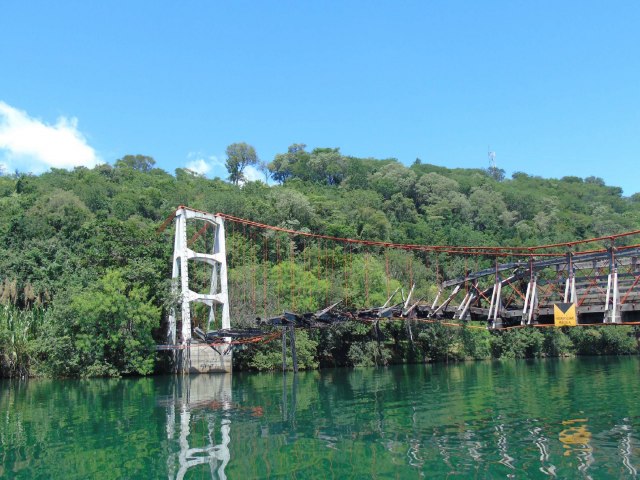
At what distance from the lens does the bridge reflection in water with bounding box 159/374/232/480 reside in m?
13.6

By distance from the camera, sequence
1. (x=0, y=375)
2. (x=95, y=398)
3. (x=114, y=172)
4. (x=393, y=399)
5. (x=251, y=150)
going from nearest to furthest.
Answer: (x=393, y=399) → (x=95, y=398) → (x=0, y=375) → (x=114, y=172) → (x=251, y=150)

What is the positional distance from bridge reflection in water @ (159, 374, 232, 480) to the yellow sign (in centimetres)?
1129

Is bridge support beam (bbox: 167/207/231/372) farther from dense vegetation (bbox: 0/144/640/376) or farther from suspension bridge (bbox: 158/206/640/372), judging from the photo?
dense vegetation (bbox: 0/144/640/376)

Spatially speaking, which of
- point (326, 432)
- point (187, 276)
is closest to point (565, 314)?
point (326, 432)

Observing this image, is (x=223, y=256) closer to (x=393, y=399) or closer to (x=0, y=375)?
(x=0, y=375)

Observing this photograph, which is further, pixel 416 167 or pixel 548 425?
pixel 416 167

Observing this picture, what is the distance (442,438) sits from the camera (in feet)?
53.6

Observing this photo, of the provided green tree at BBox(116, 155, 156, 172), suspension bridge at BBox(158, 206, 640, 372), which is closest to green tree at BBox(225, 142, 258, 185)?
green tree at BBox(116, 155, 156, 172)

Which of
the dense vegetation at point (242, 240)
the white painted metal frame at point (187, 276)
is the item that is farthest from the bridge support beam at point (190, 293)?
the dense vegetation at point (242, 240)

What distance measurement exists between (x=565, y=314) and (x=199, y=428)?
12.4 m

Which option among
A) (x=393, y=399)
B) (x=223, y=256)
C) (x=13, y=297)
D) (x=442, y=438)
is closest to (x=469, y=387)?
(x=393, y=399)

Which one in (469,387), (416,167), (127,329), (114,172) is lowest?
(469,387)

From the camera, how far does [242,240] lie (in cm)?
5794

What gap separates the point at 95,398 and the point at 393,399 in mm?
13903
